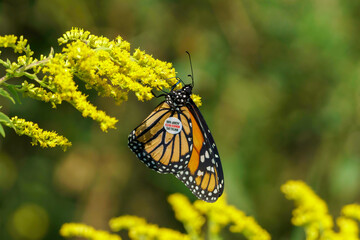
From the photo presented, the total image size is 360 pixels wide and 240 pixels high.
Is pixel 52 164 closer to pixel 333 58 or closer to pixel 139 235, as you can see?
pixel 139 235

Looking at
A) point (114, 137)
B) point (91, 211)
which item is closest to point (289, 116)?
point (114, 137)

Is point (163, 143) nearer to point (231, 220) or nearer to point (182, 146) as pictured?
point (182, 146)

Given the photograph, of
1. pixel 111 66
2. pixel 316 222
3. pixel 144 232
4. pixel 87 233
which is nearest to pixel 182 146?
pixel 144 232

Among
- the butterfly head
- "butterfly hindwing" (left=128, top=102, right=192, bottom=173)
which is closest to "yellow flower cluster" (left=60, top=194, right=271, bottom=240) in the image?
"butterfly hindwing" (left=128, top=102, right=192, bottom=173)

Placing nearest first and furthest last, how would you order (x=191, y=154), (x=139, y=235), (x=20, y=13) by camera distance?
(x=139, y=235), (x=191, y=154), (x=20, y=13)

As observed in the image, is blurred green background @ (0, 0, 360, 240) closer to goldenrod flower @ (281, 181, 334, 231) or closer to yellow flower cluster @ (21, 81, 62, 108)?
goldenrod flower @ (281, 181, 334, 231)

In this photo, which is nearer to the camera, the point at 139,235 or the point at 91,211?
the point at 139,235

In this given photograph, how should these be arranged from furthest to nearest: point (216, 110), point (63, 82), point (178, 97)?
1. point (216, 110)
2. point (178, 97)
3. point (63, 82)
